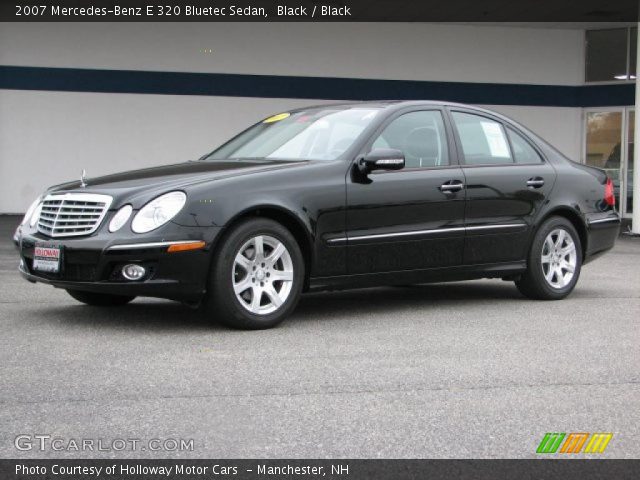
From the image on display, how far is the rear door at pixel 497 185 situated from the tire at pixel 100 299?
8.30ft

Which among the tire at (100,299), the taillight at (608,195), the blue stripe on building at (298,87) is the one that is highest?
the blue stripe on building at (298,87)

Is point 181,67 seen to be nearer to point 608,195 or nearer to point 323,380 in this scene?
point 608,195

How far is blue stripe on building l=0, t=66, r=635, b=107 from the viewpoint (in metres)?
19.8

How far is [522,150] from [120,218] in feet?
11.4

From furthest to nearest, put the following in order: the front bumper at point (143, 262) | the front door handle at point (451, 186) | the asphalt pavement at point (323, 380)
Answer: the front door handle at point (451, 186)
the front bumper at point (143, 262)
the asphalt pavement at point (323, 380)

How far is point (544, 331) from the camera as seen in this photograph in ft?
21.4

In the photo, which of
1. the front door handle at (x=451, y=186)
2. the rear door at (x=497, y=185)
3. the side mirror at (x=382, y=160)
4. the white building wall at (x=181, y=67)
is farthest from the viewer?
the white building wall at (x=181, y=67)

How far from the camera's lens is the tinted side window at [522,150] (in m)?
7.97

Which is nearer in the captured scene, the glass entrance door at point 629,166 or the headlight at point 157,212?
the headlight at point 157,212

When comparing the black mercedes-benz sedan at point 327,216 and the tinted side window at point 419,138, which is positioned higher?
the tinted side window at point 419,138

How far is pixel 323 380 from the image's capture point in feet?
16.3

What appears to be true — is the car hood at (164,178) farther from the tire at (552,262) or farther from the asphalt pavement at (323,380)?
the tire at (552,262)
